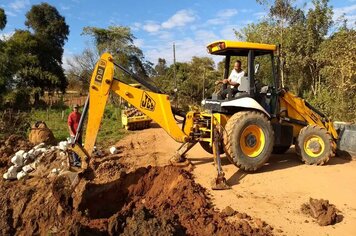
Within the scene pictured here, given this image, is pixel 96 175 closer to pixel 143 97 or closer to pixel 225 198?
pixel 143 97

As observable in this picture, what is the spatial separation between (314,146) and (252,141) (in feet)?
5.05

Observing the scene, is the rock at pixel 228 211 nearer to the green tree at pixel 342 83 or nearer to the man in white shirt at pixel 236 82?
the man in white shirt at pixel 236 82

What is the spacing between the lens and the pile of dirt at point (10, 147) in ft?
28.2

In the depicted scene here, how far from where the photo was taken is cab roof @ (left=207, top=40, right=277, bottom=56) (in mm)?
7449

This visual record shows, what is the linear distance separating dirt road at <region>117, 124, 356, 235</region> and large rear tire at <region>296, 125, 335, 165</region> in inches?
7.7

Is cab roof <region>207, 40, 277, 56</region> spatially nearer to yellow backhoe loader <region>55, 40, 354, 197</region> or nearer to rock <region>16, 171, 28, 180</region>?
yellow backhoe loader <region>55, 40, 354, 197</region>

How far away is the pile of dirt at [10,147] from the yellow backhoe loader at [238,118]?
2.88 m

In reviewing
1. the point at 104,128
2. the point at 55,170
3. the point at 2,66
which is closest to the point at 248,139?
the point at 55,170

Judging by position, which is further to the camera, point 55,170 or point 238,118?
point 55,170

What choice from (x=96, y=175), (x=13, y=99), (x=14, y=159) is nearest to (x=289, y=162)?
(x=96, y=175)

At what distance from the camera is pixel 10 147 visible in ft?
30.8

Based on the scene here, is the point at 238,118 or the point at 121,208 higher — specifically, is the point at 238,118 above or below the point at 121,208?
above

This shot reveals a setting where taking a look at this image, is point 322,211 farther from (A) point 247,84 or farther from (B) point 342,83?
(B) point 342,83

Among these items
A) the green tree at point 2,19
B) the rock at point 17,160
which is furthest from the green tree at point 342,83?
the green tree at point 2,19
